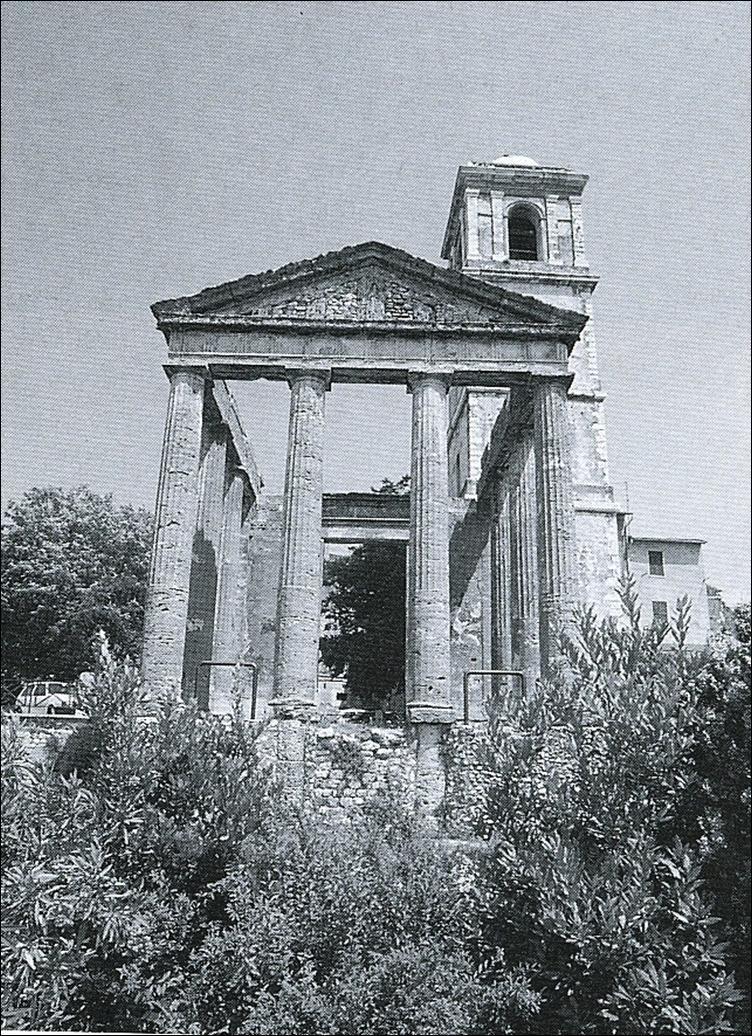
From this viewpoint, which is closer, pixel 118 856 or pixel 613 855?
pixel 613 855

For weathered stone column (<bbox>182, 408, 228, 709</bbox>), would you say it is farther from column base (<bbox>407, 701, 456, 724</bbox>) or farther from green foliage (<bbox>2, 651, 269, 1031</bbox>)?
green foliage (<bbox>2, 651, 269, 1031</bbox>)

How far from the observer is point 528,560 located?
24297 mm

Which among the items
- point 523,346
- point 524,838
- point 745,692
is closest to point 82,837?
point 524,838

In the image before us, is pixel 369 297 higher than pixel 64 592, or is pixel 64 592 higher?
pixel 369 297

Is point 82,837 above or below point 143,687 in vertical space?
below

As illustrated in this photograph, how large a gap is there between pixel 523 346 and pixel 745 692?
1174 cm

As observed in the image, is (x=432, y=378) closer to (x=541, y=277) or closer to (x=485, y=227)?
(x=541, y=277)

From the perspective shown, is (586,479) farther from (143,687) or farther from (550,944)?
(550,944)

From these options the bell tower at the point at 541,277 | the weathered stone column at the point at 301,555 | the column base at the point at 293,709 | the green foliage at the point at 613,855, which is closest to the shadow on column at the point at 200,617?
the weathered stone column at the point at 301,555

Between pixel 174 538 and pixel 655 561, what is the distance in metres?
29.9

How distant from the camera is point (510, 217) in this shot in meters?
40.1

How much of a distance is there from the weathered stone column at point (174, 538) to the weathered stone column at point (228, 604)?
4.32m

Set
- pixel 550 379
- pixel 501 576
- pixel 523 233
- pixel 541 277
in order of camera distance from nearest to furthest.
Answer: pixel 550 379 < pixel 501 576 < pixel 541 277 < pixel 523 233

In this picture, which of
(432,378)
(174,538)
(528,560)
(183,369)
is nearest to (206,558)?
(174,538)
